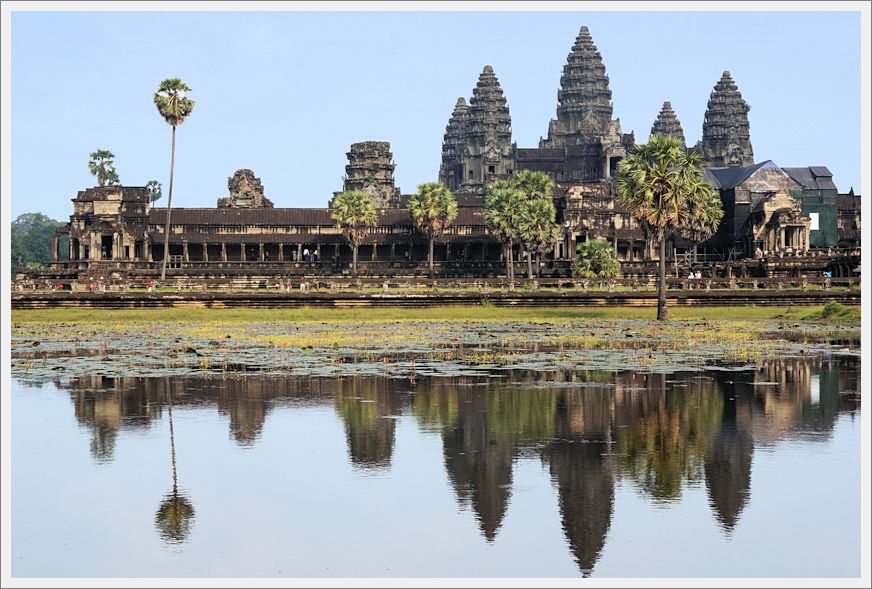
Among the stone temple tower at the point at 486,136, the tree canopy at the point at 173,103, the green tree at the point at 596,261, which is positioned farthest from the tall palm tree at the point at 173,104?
the stone temple tower at the point at 486,136

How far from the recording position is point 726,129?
187500mm

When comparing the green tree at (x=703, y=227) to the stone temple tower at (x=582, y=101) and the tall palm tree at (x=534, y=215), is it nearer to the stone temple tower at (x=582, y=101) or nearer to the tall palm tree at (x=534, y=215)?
the tall palm tree at (x=534, y=215)

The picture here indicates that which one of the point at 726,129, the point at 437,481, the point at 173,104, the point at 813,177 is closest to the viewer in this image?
the point at 437,481

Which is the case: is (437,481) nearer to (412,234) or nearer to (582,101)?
(412,234)

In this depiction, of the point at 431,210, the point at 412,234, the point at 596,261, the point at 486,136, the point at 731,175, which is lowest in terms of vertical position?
the point at 596,261

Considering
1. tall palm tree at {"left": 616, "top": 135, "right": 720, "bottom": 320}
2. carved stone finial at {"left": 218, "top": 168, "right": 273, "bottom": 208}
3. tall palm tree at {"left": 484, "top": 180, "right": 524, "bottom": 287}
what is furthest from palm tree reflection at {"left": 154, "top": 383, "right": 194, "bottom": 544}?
carved stone finial at {"left": 218, "top": 168, "right": 273, "bottom": 208}

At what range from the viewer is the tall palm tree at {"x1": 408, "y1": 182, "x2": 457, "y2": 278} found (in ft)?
371

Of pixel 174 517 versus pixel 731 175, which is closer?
pixel 174 517

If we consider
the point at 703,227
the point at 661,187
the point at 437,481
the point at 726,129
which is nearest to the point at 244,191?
the point at 703,227

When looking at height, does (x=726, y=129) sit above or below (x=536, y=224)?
above

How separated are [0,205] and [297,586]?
41.8 feet

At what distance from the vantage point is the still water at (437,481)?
14180mm

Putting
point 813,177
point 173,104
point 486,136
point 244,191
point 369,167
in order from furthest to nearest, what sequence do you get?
point 486,136, point 369,167, point 244,191, point 813,177, point 173,104

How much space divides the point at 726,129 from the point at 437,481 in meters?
176
